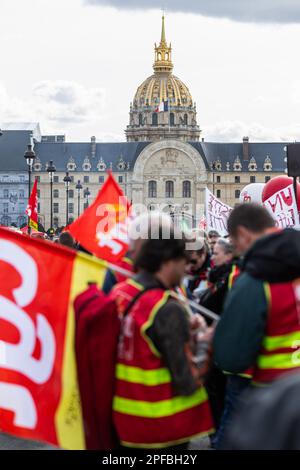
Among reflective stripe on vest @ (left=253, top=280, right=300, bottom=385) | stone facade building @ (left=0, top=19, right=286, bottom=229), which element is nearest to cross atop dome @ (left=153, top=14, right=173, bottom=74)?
stone facade building @ (left=0, top=19, right=286, bottom=229)

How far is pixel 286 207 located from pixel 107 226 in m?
7.28

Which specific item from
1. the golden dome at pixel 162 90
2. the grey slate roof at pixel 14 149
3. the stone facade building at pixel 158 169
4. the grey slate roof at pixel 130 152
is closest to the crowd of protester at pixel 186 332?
the grey slate roof at pixel 14 149

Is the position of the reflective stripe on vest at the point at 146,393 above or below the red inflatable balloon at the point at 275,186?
below

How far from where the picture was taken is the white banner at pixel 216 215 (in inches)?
600

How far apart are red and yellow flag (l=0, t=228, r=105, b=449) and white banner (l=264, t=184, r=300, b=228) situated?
955 cm

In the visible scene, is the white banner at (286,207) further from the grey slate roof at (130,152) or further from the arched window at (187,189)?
the arched window at (187,189)

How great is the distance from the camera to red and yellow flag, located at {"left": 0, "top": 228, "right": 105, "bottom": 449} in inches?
142

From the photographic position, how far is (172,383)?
337cm

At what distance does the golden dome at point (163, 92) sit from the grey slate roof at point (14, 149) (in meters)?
35.8

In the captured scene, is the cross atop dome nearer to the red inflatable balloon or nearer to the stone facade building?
the stone facade building

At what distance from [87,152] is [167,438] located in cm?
10793

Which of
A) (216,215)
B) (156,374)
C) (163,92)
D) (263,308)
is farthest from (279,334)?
(163,92)

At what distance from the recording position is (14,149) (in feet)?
340

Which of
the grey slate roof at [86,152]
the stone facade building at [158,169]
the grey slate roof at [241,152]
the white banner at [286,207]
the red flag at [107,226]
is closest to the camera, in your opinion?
the red flag at [107,226]
